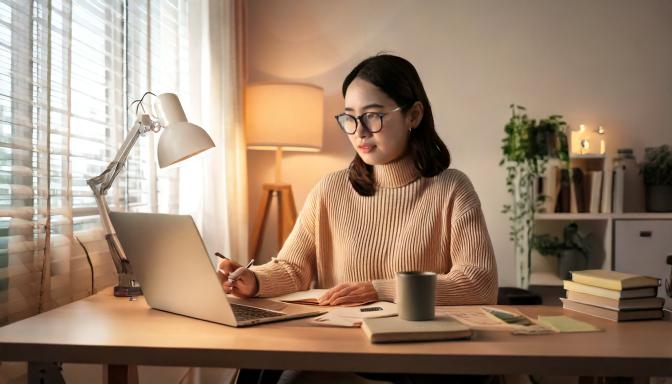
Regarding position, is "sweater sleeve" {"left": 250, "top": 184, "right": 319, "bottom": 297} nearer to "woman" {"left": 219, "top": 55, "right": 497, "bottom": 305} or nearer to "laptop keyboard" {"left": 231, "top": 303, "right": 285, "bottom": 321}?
"woman" {"left": 219, "top": 55, "right": 497, "bottom": 305}

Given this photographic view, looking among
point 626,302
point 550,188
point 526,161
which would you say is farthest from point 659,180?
point 626,302

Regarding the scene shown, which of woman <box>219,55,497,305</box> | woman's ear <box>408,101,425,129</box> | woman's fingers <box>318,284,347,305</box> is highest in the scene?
woman's ear <box>408,101,425,129</box>

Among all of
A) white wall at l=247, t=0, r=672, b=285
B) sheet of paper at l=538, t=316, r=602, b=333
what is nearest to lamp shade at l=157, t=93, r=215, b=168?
sheet of paper at l=538, t=316, r=602, b=333

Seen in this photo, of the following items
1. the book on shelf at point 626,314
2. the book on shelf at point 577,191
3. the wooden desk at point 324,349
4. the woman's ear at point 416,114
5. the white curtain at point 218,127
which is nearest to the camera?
the wooden desk at point 324,349

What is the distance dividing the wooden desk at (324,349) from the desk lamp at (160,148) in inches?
12.4

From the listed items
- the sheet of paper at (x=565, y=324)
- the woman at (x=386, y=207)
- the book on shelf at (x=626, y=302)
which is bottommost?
the sheet of paper at (x=565, y=324)

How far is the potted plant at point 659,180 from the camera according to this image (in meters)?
3.06

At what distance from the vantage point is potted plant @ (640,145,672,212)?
10.0ft

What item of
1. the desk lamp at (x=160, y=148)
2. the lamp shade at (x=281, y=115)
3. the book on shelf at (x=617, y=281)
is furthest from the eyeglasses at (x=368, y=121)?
the lamp shade at (x=281, y=115)

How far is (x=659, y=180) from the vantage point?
307 cm

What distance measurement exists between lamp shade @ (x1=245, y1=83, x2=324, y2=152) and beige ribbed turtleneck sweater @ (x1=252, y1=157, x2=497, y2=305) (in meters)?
1.23

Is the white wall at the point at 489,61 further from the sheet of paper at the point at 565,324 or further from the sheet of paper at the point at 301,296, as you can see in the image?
the sheet of paper at the point at 565,324

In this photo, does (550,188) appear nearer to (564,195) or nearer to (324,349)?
(564,195)

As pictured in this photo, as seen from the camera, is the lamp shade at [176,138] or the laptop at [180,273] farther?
the lamp shade at [176,138]
